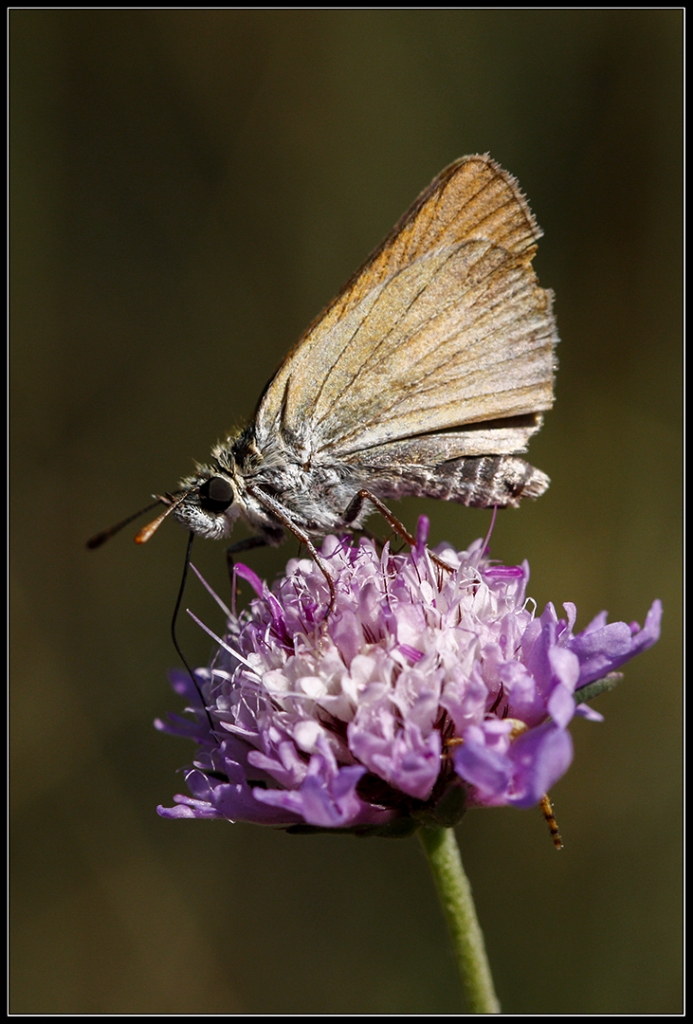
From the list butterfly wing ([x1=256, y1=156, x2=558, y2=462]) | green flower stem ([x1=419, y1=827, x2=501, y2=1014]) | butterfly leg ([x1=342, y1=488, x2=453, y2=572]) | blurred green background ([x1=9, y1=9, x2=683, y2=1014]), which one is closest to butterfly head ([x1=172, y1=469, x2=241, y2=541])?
butterfly wing ([x1=256, y1=156, x2=558, y2=462])

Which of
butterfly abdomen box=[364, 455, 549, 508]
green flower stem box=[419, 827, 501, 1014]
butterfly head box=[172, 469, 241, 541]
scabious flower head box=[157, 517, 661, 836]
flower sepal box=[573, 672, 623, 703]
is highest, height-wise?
butterfly head box=[172, 469, 241, 541]

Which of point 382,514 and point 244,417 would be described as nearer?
point 382,514

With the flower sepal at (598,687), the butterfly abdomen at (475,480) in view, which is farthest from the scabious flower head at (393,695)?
the butterfly abdomen at (475,480)

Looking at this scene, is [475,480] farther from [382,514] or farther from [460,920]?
[460,920]

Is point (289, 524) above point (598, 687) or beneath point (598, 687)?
above

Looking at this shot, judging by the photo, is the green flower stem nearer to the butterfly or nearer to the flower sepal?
the flower sepal

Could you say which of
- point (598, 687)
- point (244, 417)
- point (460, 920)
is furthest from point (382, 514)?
point (244, 417)
